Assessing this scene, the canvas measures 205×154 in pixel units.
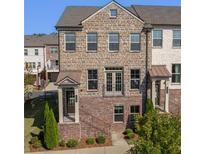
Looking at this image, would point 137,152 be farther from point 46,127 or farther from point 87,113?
point 87,113

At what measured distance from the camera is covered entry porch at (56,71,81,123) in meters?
18.0

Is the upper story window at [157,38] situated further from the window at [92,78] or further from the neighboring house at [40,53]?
the neighboring house at [40,53]

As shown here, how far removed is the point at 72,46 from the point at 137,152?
1254 centimetres

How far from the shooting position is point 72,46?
1953 centimetres

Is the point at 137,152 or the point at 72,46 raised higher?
the point at 72,46

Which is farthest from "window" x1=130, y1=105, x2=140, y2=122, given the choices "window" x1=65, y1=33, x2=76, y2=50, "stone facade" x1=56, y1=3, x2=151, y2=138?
"window" x1=65, y1=33, x2=76, y2=50

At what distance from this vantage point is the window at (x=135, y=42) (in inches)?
784

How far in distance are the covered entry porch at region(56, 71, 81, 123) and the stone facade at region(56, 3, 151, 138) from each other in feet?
2.75

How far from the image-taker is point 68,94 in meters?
20.5

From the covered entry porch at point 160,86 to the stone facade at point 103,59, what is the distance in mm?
1100

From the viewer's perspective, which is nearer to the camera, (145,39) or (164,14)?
(145,39)

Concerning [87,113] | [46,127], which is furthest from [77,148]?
[87,113]

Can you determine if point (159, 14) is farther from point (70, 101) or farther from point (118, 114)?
point (70, 101)

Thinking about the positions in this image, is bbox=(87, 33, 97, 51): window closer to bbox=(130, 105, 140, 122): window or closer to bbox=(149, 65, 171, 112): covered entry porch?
bbox=(149, 65, 171, 112): covered entry porch
